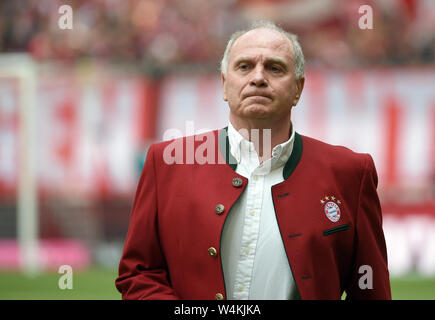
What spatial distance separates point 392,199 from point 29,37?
8025 mm

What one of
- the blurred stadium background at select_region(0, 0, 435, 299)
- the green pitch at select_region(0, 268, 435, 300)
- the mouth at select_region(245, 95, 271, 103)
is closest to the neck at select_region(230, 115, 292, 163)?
the mouth at select_region(245, 95, 271, 103)

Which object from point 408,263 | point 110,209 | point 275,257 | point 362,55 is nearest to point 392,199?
point 408,263

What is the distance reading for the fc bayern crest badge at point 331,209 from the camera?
103 inches

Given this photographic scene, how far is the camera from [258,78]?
8.54 feet

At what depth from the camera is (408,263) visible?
37.4ft

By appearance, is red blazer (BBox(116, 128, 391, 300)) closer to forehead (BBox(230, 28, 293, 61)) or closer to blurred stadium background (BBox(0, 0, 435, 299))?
forehead (BBox(230, 28, 293, 61))

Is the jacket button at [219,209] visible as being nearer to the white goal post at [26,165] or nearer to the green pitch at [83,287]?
the green pitch at [83,287]

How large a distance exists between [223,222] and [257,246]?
15cm

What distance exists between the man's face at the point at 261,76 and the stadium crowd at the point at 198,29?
10.0 metres

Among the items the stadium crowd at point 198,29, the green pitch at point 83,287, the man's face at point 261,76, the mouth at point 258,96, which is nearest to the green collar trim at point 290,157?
the man's face at point 261,76

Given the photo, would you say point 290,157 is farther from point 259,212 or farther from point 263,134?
point 259,212

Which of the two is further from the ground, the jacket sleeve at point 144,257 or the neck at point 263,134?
the neck at point 263,134

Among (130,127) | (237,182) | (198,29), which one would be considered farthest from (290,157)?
(198,29)
